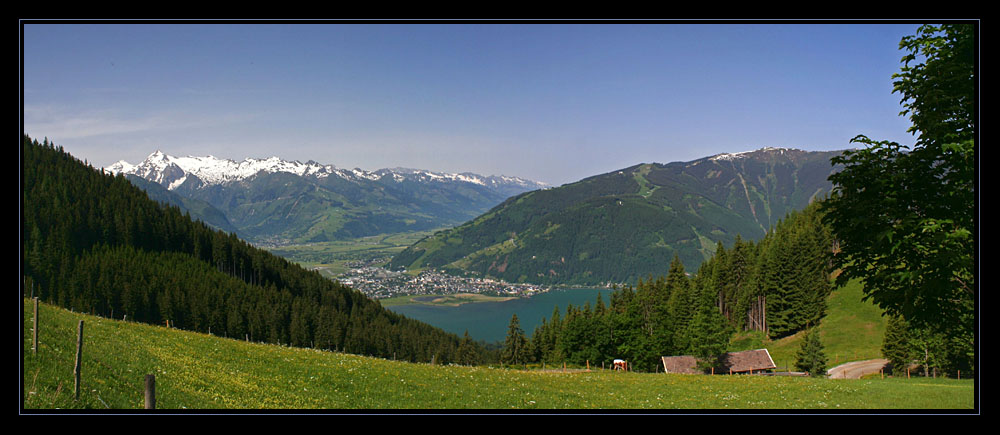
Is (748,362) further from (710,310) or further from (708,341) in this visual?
(708,341)

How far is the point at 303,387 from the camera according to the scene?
16.4 meters

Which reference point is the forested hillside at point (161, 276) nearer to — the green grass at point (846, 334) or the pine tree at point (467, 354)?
the pine tree at point (467, 354)

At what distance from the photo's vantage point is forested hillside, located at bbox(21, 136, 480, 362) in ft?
259

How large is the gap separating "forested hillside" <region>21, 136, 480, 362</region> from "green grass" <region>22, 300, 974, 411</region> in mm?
68998

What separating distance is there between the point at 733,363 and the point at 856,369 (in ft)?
35.6

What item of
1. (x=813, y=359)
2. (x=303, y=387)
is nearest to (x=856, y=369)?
(x=813, y=359)

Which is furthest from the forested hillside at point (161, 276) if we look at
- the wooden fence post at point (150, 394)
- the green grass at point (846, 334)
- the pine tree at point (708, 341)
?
the wooden fence post at point (150, 394)

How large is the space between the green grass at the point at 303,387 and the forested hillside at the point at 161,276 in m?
69.0

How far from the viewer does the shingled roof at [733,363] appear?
51.7 m

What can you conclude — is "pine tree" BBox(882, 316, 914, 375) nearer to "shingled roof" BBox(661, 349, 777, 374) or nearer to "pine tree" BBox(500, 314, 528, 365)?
"shingled roof" BBox(661, 349, 777, 374)

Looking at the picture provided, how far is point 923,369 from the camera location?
131 ft
